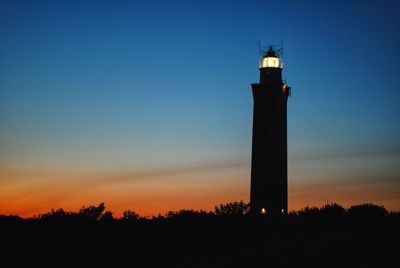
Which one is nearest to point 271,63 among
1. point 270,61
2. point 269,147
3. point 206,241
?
point 270,61

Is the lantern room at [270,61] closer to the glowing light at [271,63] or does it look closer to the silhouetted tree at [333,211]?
the glowing light at [271,63]

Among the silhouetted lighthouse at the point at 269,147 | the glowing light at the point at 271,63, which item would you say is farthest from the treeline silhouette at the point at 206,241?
the glowing light at the point at 271,63

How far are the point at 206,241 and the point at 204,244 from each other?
0.45 metres

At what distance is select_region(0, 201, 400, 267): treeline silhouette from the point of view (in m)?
30.2

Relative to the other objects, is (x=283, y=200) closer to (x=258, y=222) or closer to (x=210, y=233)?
(x=258, y=222)

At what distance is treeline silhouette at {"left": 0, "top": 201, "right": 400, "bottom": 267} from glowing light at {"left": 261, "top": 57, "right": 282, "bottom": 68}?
12.3 metres

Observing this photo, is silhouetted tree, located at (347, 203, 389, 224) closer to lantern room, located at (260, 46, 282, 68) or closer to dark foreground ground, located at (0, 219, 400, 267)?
dark foreground ground, located at (0, 219, 400, 267)

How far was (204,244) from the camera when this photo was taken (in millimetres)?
34156

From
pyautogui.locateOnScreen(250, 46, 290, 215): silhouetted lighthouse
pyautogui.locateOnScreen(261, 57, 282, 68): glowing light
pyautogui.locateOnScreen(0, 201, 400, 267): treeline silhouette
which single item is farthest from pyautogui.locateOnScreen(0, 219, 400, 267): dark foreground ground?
pyautogui.locateOnScreen(261, 57, 282, 68): glowing light

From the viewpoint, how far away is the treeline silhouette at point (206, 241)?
3022 centimetres

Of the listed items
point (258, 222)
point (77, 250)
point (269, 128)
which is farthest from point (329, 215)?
point (77, 250)

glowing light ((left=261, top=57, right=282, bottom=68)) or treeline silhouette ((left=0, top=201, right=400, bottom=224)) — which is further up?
glowing light ((left=261, top=57, right=282, bottom=68))

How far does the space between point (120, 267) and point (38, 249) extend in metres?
6.25

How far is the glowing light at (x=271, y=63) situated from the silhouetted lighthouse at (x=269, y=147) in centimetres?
55
